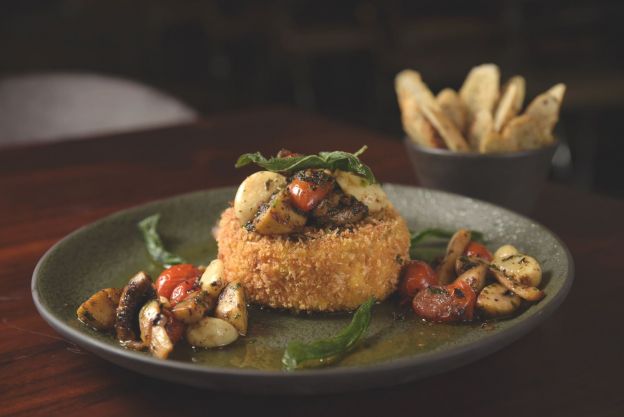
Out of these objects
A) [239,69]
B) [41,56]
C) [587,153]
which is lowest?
[587,153]

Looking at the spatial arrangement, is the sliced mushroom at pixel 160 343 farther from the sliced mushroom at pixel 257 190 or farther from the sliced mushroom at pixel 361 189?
the sliced mushroom at pixel 361 189

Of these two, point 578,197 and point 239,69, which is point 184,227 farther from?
point 239,69

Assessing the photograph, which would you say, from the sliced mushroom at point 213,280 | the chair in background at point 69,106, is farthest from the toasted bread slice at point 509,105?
the chair in background at point 69,106

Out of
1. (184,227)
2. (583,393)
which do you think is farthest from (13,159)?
(583,393)

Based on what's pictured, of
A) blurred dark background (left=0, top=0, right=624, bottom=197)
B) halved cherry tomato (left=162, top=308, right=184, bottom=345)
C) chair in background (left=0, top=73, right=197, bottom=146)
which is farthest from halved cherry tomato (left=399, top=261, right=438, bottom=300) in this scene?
blurred dark background (left=0, top=0, right=624, bottom=197)

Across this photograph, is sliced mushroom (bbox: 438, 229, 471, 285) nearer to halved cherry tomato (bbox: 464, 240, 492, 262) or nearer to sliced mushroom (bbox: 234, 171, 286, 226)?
halved cherry tomato (bbox: 464, 240, 492, 262)

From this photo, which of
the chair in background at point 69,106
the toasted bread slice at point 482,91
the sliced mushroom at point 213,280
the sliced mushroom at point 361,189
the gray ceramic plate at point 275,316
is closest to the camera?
the gray ceramic plate at point 275,316

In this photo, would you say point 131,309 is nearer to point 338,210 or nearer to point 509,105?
point 338,210
